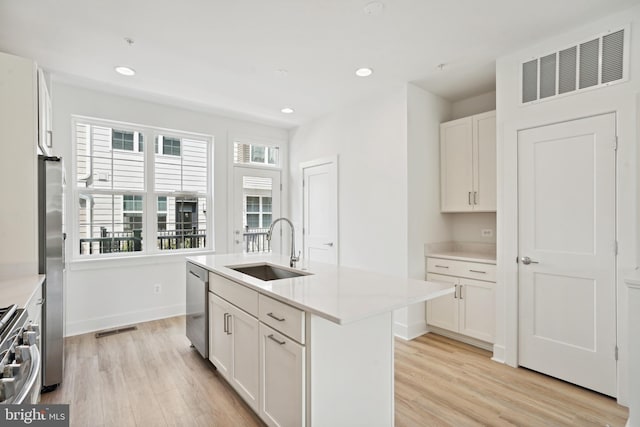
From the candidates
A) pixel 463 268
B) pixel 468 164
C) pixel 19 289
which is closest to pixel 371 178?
pixel 468 164

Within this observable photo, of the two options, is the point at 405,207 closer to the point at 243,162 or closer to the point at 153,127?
the point at 243,162

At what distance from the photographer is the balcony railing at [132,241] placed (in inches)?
148

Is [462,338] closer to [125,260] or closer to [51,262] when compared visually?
[51,262]

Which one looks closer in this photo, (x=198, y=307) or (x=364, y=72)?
(x=198, y=307)

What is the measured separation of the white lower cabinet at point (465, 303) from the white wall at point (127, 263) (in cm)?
292

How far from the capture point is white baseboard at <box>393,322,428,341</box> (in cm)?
342

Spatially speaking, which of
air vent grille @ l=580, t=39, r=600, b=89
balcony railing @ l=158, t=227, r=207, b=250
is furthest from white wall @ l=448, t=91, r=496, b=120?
balcony railing @ l=158, t=227, r=207, b=250

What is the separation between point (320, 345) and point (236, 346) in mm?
920

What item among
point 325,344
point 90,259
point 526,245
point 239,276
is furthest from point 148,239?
point 526,245

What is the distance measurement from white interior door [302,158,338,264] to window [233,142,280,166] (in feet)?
2.15

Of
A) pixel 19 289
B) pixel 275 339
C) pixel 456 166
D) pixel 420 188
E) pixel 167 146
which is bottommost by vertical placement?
pixel 275 339

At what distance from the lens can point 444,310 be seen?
3438mm

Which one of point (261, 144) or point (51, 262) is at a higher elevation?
point (261, 144)

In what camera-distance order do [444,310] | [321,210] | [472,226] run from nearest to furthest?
[444,310]
[472,226]
[321,210]
